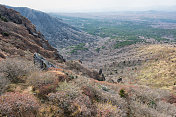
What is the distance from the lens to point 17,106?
5.34 metres

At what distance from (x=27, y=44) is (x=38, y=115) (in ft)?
77.0

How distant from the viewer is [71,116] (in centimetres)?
620

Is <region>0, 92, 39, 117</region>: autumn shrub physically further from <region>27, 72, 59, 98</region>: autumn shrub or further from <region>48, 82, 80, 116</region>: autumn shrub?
<region>27, 72, 59, 98</region>: autumn shrub

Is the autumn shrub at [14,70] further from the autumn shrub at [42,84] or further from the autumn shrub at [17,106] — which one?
the autumn shrub at [17,106]

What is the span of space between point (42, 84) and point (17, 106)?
2.50 metres

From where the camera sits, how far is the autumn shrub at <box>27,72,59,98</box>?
738 centimetres

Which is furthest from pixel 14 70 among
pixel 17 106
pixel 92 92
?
pixel 92 92

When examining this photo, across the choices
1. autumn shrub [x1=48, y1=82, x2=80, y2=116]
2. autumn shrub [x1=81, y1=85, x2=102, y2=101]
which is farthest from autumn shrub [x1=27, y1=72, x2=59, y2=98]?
autumn shrub [x1=81, y1=85, x2=102, y2=101]

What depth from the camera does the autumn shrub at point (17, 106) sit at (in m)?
4.97

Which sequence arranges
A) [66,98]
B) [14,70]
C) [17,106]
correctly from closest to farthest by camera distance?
[17,106], [66,98], [14,70]

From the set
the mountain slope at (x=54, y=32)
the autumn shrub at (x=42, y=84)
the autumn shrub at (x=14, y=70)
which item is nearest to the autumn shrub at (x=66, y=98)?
the autumn shrub at (x=42, y=84)

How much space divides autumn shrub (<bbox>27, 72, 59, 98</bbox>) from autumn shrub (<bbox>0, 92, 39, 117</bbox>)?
154 cm

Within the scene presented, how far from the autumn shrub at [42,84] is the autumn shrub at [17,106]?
1.54 m

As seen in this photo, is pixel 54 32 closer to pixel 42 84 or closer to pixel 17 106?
pixel 42 84
